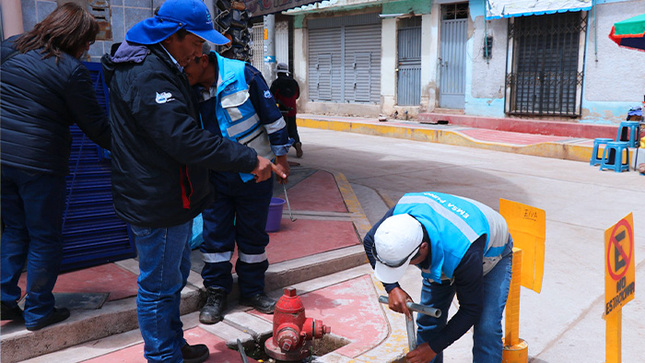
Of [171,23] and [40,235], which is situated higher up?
[171,23]

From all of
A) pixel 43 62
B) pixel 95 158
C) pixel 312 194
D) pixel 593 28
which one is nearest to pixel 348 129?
pixel 593 28

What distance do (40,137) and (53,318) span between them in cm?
106

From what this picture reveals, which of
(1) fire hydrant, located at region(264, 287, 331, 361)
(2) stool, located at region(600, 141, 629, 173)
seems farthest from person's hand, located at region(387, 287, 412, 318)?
(2) stool, located at region(600, 141, 629, 173)

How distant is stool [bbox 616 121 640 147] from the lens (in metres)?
10.2

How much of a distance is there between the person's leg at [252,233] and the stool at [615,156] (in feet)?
25.8

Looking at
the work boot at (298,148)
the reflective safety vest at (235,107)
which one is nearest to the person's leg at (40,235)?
the reflective safety vest at (235,107)

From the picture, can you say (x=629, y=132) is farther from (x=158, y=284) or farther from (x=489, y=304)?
(x=158, y=284)

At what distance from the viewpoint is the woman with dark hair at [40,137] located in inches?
120

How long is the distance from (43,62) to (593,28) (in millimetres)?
12868

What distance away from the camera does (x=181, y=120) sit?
A: 2559 mm

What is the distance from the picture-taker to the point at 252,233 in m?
3.81

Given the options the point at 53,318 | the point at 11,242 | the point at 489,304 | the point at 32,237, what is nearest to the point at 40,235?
the point at 32,237

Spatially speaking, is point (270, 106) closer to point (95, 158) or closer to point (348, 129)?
point (95, 158)

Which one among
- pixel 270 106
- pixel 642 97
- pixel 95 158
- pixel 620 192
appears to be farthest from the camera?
pixel 642 97
